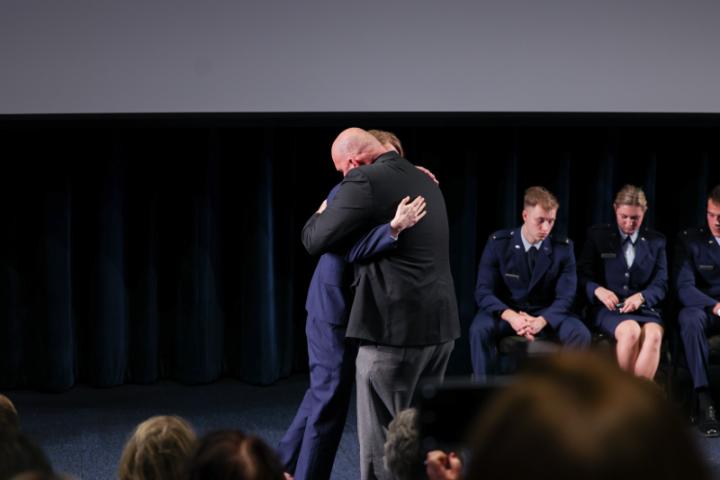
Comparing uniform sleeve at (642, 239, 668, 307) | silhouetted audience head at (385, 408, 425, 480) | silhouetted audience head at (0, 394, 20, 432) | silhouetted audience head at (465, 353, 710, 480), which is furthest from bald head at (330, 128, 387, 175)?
silhouetted audience head at (465, 353, 710, 480)

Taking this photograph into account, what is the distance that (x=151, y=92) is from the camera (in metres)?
3.53

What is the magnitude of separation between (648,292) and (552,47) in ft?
3.69

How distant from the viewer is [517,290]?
3.97m

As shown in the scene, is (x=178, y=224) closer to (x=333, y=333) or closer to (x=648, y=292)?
(x=333, y=333)

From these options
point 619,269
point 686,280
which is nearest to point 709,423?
point 686,280

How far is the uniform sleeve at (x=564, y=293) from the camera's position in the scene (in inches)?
153

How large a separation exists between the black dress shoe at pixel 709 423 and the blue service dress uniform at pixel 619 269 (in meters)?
0.45

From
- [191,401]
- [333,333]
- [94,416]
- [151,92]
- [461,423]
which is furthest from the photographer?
[191,401]

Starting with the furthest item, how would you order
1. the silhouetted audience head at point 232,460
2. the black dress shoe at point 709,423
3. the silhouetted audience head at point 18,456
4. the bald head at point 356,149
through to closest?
the black dress shoe at point 709,423 → the bald head at point 356,149 → the silhouetted audience head at point 18,456 → the silhouetted audience head at point 232,460

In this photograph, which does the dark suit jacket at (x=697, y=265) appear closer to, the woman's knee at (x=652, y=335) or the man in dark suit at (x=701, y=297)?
the man in dark suit at (x=701, y=297)

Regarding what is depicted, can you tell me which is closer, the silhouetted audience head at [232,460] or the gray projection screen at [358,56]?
the silhouetted audience head at [232,460]

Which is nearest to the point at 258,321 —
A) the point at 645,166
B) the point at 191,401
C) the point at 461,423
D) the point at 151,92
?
the point at 191,401

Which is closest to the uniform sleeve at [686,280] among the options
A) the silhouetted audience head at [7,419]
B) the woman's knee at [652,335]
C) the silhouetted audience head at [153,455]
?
the woman's knee at [652,335]

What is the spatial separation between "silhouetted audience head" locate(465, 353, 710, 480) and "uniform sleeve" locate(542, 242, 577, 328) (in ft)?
11.4
